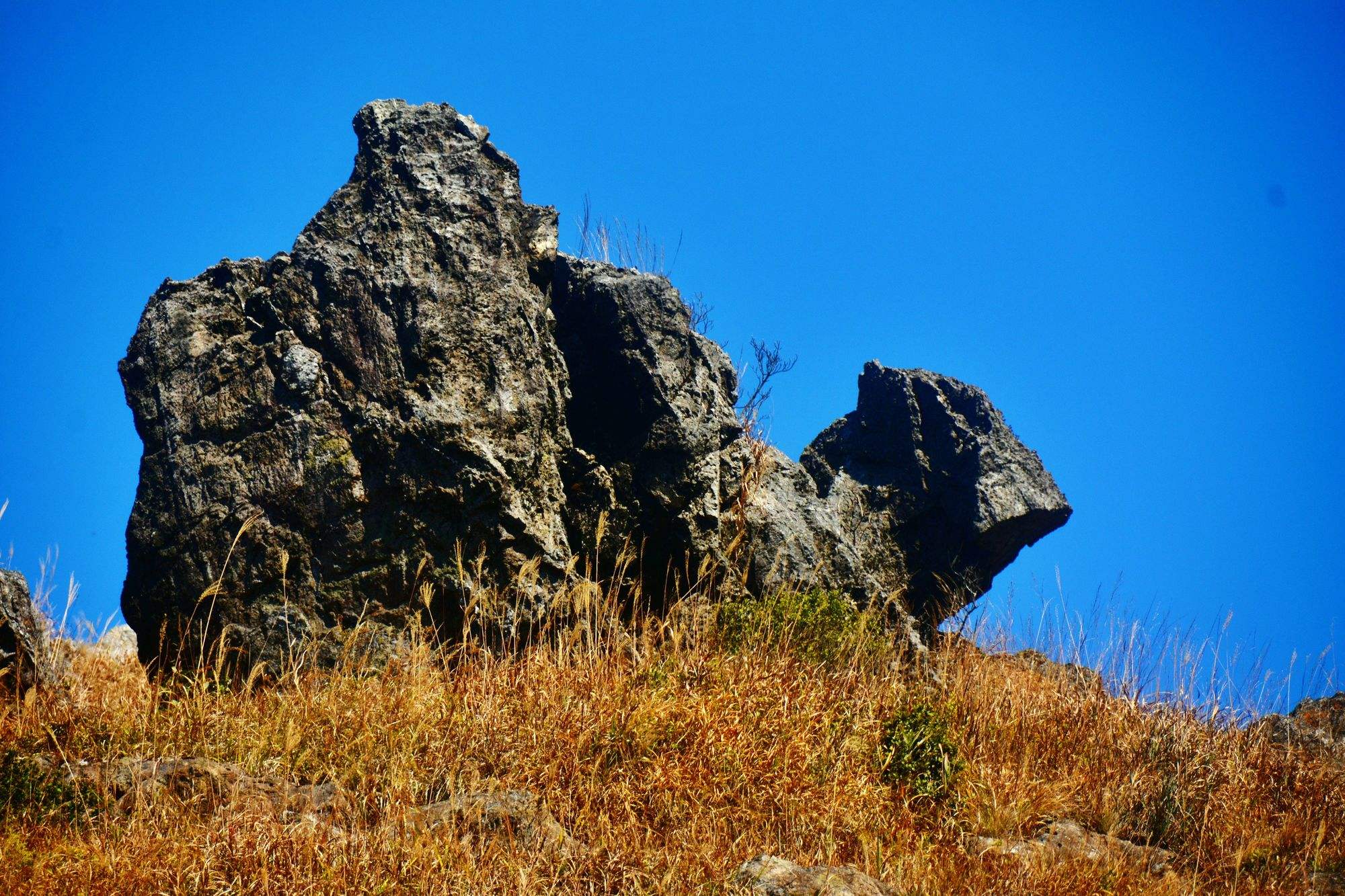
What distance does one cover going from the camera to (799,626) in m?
7.81

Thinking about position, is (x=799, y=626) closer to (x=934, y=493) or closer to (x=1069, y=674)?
(x=1069, y=674)

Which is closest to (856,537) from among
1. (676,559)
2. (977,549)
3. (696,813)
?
(977,549)

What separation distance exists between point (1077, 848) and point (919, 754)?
44.5 inches

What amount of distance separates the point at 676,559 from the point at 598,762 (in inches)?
110

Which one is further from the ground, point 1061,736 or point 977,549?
point 977,549

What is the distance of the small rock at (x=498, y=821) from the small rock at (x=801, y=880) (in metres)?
0.92

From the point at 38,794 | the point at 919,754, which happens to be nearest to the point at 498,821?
the point at 38,794

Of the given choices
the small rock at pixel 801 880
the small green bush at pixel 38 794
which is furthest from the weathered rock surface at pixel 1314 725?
the small green bush at pixel 38 794

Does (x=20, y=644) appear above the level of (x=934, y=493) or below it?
below

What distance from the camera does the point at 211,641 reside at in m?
6.75

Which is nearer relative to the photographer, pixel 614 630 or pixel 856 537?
pixel 614 630

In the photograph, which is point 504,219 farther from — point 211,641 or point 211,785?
point 211,785

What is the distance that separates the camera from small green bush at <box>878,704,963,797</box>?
630 centimetres

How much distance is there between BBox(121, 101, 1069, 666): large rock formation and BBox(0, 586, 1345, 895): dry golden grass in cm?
65
